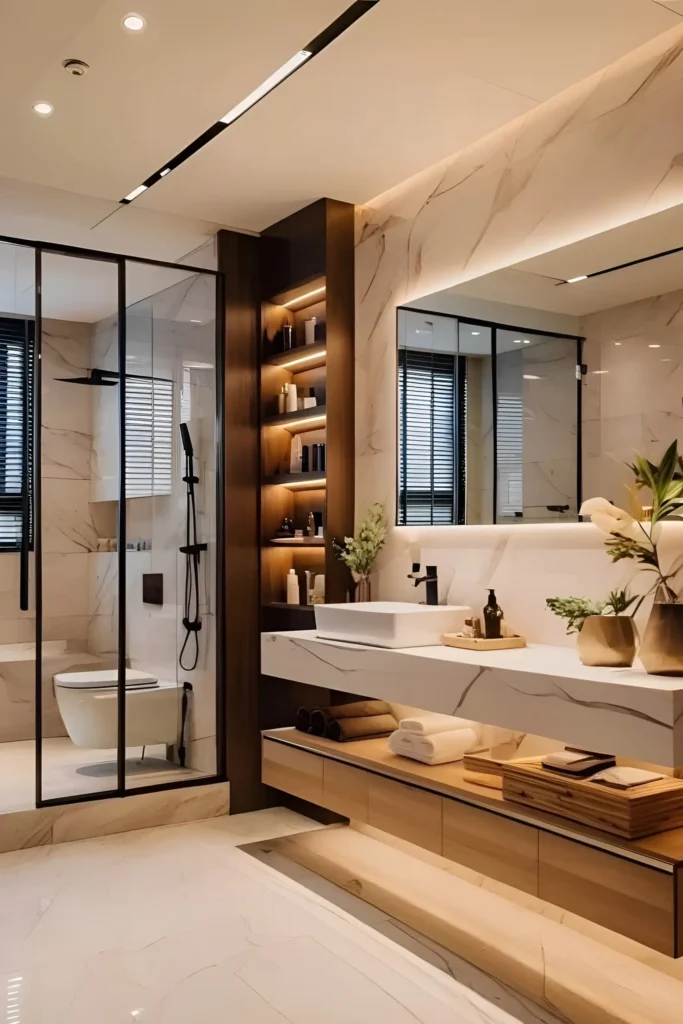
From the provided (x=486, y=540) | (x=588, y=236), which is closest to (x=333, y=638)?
(x=486, y=540)

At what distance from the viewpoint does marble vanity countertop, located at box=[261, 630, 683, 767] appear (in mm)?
2213

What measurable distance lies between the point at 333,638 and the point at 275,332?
1.71 meters

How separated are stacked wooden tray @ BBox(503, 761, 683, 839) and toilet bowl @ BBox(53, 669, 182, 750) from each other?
6.50 ft

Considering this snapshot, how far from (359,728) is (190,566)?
3.88ft

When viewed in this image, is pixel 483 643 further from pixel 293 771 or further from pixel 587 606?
pixel 293 771

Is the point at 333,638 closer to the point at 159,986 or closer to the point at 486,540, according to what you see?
the point at 486,540

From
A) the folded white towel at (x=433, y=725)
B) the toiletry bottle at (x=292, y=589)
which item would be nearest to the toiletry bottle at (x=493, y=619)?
the folded white towel at (x=433, y=725)

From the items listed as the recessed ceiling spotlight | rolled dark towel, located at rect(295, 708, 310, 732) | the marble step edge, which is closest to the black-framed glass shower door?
rolled dark towel, located at rect(295, 708, 310, 732)

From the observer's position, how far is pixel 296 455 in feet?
14.1

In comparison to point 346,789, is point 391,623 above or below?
above

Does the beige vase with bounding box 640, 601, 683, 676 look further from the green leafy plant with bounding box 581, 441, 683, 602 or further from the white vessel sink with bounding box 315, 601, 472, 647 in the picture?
the white vessel sink with bounding box 315, 601, 472, 647

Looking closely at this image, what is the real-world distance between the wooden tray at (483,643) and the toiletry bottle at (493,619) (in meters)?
0.03

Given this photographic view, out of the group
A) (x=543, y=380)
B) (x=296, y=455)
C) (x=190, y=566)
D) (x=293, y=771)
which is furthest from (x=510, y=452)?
(x=190, y=566)

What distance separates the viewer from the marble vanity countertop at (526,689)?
2.21 m
